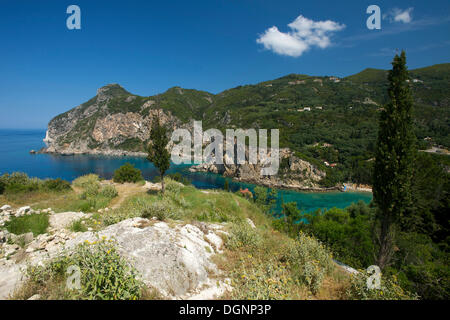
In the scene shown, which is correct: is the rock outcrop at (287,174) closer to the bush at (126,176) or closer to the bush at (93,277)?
the bush at (126,176)

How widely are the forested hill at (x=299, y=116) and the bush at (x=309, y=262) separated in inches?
2001

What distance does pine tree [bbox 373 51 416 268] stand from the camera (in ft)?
28.7

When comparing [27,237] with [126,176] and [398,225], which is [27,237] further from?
[398,225]

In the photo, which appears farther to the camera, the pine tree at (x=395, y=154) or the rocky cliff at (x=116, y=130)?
the rocky cliff at (x=116, y=130)

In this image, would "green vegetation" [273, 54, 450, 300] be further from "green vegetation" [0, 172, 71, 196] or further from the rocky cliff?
the rocky cliff

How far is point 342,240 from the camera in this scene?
19438 millimetres

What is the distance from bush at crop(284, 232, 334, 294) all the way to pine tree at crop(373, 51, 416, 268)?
6.44 metres

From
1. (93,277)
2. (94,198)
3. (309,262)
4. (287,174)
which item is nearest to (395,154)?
(309,262)

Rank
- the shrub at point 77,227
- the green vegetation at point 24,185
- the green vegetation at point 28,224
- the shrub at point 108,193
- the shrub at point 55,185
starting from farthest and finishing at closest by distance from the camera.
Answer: the shrub at point 55,185, the shrub at point 108,193, the green vegetation at point 24,185, the green vegetation at point 28,224, the shrub at point 77,227

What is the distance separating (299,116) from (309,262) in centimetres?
10493

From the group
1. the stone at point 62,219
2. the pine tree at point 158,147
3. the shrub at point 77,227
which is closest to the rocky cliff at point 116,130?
the pine tree at point 158,147

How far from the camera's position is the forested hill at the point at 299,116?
7681 cm

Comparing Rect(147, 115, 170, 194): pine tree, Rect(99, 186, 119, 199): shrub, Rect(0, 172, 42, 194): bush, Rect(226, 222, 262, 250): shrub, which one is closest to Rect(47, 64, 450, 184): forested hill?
Rect(0, 172, 42, 194): bush
